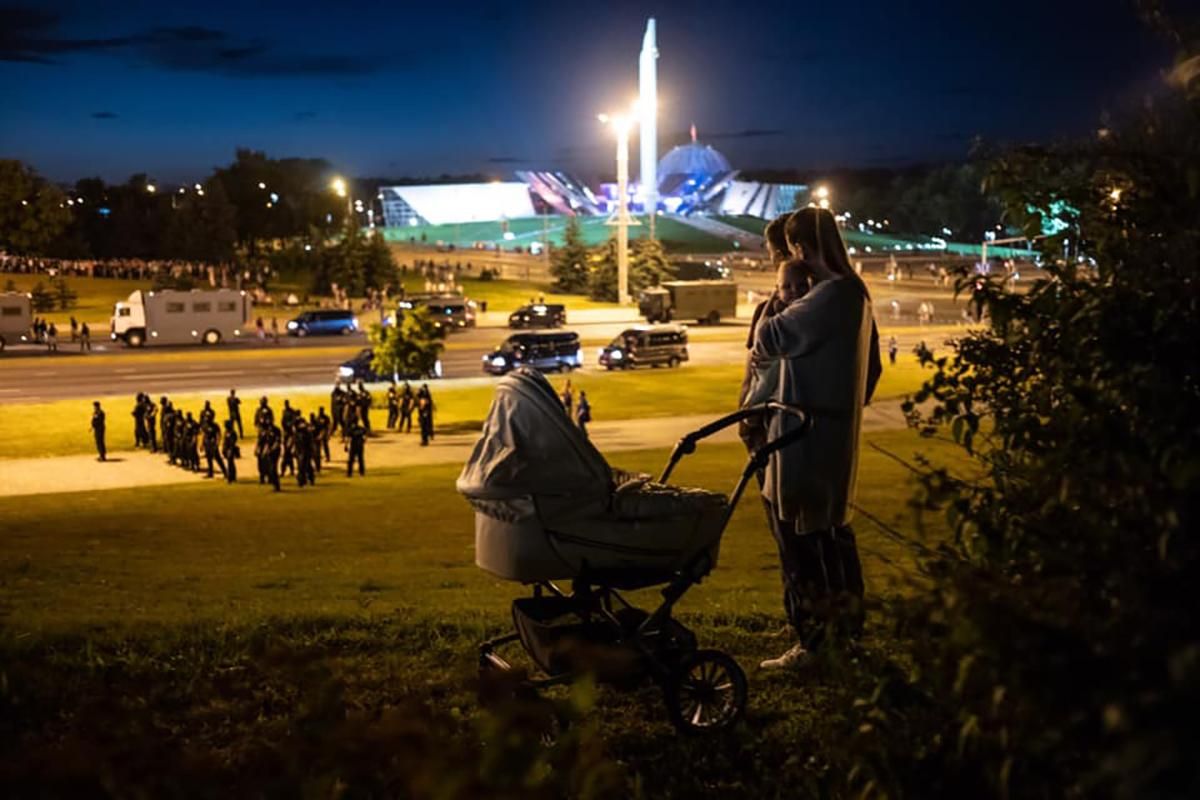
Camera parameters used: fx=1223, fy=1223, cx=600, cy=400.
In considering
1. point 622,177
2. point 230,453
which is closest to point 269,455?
point 230,453

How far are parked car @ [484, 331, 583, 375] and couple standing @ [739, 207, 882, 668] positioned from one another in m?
37.3

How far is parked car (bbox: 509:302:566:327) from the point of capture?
6057 cm

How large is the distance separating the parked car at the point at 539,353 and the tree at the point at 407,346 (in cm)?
611

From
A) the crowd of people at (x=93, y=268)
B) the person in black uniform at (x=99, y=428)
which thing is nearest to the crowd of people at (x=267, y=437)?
the person in black uniform at (x=99, y=428)

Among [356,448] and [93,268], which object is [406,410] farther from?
[93,268]

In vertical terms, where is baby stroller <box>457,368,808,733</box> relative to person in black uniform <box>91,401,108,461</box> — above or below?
above

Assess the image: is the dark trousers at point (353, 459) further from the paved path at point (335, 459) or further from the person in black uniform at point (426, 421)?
the person in black uniform at point (426, 421)

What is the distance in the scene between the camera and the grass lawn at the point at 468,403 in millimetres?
29828

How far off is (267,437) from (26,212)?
80.0 m

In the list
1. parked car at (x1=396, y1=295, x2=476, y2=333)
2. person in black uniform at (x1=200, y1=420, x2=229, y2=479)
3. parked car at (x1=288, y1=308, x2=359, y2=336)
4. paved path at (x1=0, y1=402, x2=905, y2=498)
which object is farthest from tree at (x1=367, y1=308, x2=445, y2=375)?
parked car at (x1=396, y1=295, x2=476, y2=333)

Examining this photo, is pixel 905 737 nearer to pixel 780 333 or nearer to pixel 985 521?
pixel 985 521

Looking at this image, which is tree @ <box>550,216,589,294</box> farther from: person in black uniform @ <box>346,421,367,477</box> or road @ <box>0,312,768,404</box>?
person in black uniform @ <box>346,421,367,477</box>

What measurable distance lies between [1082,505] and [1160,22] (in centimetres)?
147

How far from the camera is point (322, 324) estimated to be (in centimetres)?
5822
